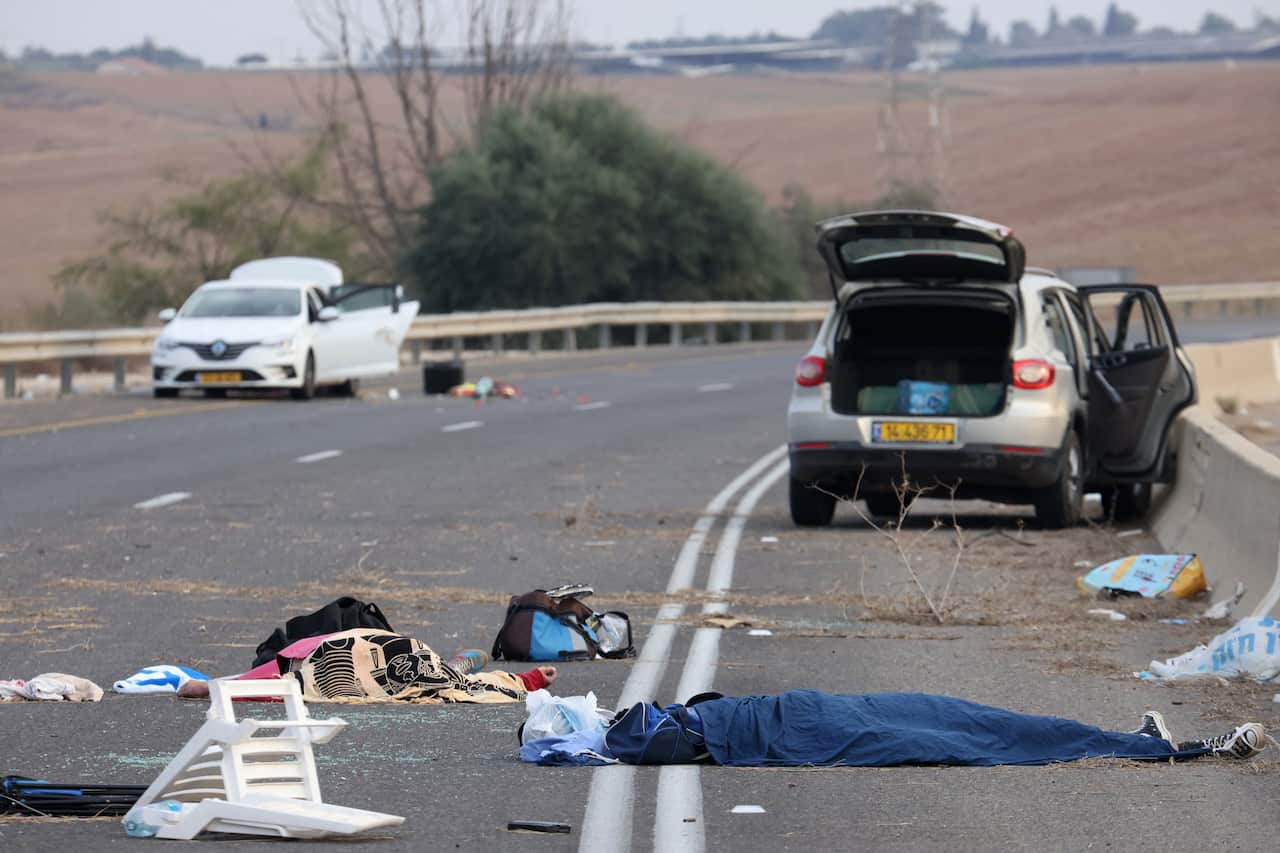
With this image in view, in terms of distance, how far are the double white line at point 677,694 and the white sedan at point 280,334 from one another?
12.6m

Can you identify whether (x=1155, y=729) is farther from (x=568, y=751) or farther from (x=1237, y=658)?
(x=568, y=751)

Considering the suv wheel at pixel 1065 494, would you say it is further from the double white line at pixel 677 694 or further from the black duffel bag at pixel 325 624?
the black duffel bag at pixel 325 624

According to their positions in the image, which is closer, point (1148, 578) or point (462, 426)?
point (1148, 578)

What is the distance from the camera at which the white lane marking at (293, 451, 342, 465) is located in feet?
65.7

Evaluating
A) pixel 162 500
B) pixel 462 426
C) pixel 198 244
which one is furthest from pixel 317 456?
pixel 198 244

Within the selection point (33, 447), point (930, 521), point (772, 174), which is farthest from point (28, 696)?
point (772, 174)

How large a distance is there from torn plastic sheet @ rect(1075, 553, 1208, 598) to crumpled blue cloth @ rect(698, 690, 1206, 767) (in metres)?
4.17

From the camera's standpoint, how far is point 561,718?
766 cm

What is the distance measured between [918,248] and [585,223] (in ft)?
133

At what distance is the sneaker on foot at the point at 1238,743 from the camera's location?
7371 mm

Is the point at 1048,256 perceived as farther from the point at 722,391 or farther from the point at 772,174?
the point at 722,391

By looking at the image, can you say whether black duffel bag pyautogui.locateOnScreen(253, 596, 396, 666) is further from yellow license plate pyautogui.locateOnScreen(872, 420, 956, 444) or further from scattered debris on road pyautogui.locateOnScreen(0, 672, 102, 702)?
yellow license plate pyautogui.locateOnScreen(872, 420, 956, 444)

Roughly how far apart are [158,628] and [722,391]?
833 inches

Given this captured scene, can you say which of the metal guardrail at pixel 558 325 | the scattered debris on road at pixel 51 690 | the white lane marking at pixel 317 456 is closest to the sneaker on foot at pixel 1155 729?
the scattered debris on road at pixel 51 690
